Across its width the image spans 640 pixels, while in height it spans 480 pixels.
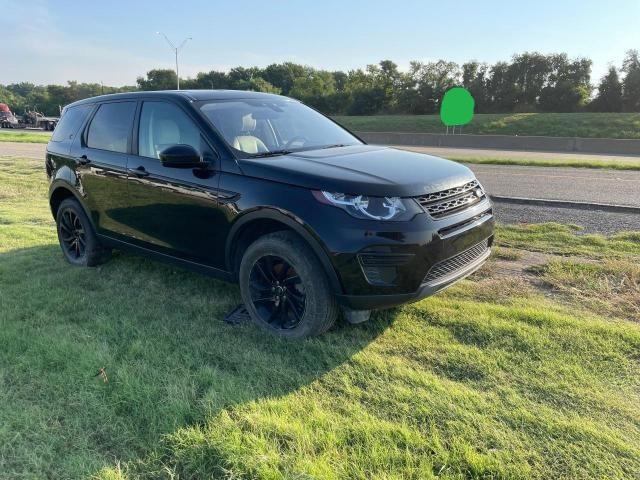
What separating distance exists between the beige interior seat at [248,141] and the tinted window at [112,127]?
1.22m

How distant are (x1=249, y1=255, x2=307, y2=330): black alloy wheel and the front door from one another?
1.38 ft

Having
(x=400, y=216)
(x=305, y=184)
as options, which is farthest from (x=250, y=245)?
(x=400, y=216)

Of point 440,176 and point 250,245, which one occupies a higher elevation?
point 440,176

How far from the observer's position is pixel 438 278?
3.31m

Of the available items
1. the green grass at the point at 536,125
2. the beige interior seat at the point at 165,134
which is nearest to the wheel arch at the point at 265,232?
the beige interior seat at the point at 165,134

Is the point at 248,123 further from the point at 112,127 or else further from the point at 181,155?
the point at 112,127

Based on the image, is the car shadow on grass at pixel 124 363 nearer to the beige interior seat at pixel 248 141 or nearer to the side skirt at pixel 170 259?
the side skirt at pixel 170 259

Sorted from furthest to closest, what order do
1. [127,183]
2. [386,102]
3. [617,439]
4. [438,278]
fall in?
[386,102], [127,183], [438,278], [617,439]

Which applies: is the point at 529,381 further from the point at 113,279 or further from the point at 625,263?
the point at 113,279

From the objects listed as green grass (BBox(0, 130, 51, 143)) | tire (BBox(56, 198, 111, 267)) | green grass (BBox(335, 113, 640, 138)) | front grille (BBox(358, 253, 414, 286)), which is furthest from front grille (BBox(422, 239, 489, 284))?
green grass (BBox(335, 113, 640, 138))

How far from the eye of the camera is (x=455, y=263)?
3.45 meters

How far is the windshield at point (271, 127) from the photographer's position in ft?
12.8

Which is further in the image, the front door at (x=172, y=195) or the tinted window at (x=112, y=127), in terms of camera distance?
the tinted window at (x=112, y=127)

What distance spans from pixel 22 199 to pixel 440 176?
9.29m
